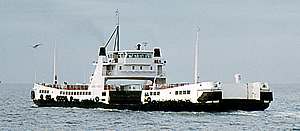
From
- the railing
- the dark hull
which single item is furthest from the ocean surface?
the railing

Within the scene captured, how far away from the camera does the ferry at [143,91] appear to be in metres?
48.9

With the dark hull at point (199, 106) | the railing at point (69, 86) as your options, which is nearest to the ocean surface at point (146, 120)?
the dark hull at point (199, 106)

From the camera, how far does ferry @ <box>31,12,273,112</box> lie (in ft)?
161

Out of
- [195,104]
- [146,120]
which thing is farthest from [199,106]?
[146,120]

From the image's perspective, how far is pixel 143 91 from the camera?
53719mm

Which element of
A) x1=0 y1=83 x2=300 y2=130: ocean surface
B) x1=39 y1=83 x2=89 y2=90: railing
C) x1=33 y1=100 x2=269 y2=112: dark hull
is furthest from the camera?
x1=39 y1=83 x2=89 y2=90: railing

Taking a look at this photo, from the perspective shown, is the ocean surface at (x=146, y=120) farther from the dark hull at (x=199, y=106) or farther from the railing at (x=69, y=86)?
the railing at (x=69, y=86)

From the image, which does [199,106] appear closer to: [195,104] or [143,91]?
[195,104]

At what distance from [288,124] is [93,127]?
1715 cm

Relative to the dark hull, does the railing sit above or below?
above

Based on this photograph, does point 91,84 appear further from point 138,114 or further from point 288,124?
point 288,124

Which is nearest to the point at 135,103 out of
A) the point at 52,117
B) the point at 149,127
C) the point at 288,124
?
the point at 52,117

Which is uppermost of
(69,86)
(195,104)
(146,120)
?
(69,86)

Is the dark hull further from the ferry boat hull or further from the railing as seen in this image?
the railing
